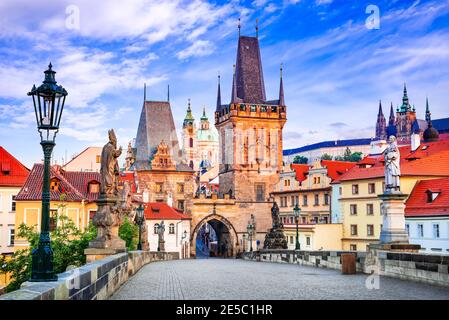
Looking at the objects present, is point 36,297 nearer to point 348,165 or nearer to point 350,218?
point 350,218

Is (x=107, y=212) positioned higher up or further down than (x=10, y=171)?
further down

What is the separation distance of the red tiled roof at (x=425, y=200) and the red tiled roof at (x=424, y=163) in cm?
235

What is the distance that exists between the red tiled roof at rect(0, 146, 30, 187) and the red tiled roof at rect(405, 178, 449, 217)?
1253 inches

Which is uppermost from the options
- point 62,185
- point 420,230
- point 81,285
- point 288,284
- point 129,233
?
point 62,185

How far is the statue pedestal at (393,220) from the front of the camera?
57.1ft

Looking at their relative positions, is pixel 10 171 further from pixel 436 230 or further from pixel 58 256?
pixel 436 230

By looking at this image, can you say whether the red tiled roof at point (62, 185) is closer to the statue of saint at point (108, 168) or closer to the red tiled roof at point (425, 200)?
the red tiled roof at point (425, 200)

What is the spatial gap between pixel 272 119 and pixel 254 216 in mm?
14600

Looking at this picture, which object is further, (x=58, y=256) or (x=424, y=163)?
(x=424, y=163)

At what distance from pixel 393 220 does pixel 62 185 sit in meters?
36.9

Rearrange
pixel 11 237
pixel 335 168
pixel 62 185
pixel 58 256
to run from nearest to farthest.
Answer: pixel 58 256 < pixel 11 237 < pixel 62 185 < pixel 335 168

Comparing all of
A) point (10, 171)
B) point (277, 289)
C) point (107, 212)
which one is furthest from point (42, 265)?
point (10, 171)

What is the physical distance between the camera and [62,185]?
162 ft

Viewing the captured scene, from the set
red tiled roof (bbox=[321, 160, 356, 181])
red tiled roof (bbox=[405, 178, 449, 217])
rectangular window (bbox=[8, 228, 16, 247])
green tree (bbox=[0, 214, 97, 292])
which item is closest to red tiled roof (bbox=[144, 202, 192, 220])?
red tiled roof (bbox=[321, 160, 356, 181])
